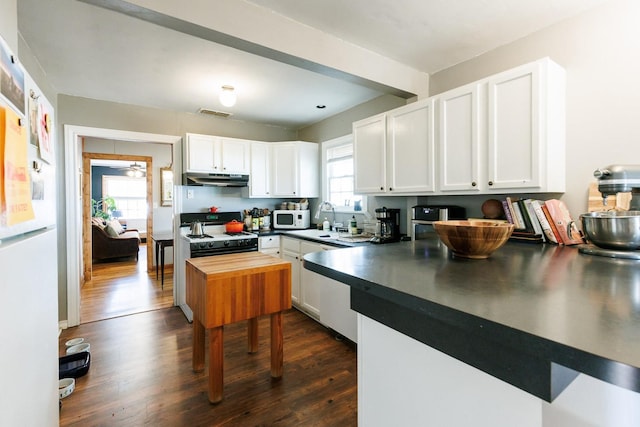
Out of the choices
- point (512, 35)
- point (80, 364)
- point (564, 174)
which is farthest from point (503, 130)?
point (80, 364)

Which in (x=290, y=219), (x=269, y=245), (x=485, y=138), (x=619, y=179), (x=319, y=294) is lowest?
(x=319, y=294)

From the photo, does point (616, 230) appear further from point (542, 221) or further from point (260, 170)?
point (260, 170)

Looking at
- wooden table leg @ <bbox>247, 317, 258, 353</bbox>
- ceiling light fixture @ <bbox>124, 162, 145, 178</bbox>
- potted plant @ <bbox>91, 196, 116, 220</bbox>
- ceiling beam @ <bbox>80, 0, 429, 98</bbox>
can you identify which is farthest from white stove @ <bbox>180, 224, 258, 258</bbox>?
potted plant @ <bbox>91, 196, 116, 220</bbox>

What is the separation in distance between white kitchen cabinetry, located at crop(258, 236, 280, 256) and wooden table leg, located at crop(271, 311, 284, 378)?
157 cm

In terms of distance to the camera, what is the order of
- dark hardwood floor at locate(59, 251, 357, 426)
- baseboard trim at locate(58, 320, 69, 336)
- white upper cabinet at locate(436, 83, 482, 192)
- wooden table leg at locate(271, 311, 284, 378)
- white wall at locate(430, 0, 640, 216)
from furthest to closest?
baseboard trim at locate(58, 320, 69, 336)
wooden table leg at locate(271, 311, 284, 378)
white upper cabinet at locate(436, 83, 482, 192)
dark hardwood floor at locate(59, 251, 357, 426)
white wall at locate(430, 0, 640, 216)

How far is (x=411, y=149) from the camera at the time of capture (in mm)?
2559

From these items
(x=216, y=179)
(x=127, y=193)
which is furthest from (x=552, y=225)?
(x=127, y=193)

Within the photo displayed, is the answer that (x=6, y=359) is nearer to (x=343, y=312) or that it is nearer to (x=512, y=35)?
(x=343, y=312)

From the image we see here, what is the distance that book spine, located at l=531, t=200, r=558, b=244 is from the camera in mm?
1846

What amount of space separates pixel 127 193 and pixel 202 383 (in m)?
9.75

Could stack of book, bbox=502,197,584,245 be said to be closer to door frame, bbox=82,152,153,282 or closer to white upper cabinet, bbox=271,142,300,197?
white upper cabinet, bbox=271,142,300,197

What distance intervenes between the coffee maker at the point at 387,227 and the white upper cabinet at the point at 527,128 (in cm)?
105

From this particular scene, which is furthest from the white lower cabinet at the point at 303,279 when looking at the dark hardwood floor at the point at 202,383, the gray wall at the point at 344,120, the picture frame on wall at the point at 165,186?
the picture frame on wall at the point at 165,186

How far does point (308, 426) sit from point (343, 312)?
1058 mm
